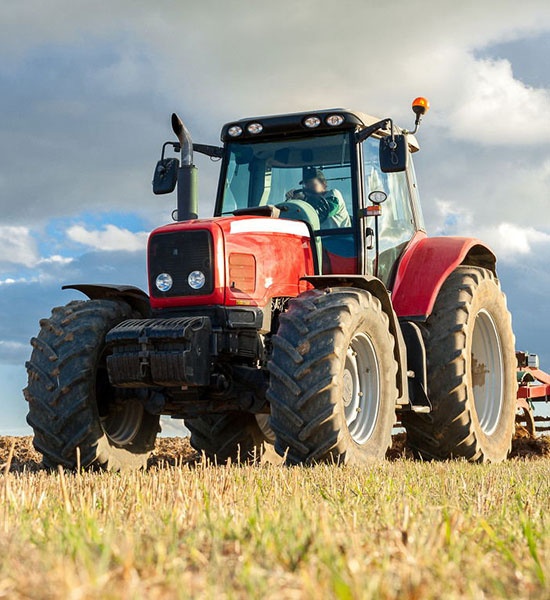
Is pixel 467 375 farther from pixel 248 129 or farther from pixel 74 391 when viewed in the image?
pixel 74 391

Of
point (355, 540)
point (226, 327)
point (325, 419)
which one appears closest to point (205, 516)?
point (355, 540)

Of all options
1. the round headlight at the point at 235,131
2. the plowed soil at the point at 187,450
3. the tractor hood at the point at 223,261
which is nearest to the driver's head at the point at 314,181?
the tractor hood at the point at 223,261

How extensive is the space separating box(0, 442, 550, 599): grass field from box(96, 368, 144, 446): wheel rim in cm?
338

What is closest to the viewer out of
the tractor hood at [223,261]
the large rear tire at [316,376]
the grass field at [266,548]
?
the grass field at [266,548]

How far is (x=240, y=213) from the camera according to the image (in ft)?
26.9

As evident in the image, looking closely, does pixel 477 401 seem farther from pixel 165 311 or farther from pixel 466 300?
pixel 165 311

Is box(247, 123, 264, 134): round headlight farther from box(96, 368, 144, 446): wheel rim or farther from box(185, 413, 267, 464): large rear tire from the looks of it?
box(185, 413, 267, 464): large rear tire

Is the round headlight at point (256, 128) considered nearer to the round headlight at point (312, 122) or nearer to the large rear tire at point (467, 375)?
the round headlight at point (312, 122)

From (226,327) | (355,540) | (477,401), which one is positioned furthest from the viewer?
(477,401)

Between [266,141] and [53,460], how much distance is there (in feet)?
10.8

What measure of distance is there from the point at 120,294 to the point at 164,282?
2.12 feet

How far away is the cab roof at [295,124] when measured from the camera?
809cm

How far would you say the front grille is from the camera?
24.1 ft

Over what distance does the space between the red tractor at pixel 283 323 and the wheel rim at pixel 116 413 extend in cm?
2
